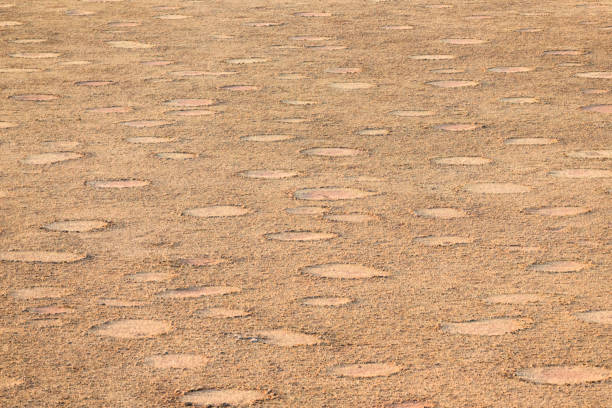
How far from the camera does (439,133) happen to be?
203 inches

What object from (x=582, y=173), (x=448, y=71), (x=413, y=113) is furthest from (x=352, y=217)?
(x=448, y=71)

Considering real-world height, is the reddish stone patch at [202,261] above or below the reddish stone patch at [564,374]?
above

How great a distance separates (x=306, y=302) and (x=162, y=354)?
51cm

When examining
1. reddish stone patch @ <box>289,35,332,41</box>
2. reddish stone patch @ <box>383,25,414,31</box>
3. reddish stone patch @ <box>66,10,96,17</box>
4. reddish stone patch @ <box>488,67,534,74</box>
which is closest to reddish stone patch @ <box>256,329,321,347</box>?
reddish stone patch @ <box>488,67,534,74</box>

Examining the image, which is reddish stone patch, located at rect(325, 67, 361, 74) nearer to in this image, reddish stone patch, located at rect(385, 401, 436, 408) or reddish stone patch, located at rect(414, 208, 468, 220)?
reddish stone patch, located at rect(414, 208, 468, 220)

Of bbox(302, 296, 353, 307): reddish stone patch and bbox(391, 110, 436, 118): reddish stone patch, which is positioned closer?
bbox(302, 296, 353, 307): reddish stone patch

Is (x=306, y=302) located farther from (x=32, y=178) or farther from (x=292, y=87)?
(x=292, y=87)

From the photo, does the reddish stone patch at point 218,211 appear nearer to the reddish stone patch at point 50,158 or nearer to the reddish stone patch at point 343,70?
the reddish stone patch at point 50,158

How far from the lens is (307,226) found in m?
3.89

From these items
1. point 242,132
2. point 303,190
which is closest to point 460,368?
point 303,190

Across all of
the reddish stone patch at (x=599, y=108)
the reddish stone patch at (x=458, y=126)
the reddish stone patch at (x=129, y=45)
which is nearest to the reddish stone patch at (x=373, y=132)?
the reddish stone patch at (x=458, y=126)

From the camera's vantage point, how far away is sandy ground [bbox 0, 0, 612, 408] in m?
2.73

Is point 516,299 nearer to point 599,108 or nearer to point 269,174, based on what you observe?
point 269,174

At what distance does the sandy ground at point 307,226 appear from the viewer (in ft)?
8.95
